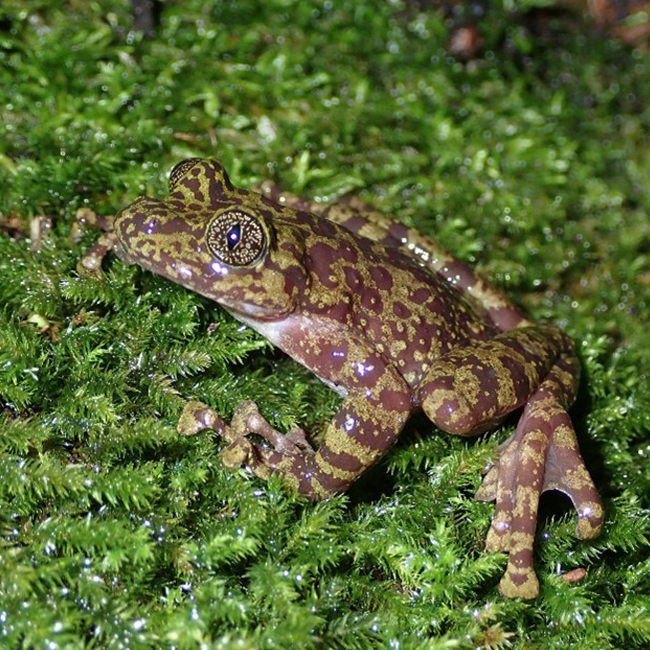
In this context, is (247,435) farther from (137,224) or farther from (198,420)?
(137,224)

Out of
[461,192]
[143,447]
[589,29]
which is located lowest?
[143,447]

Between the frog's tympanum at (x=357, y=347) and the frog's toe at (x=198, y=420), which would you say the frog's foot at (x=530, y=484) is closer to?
the frog's tympanum at (x=357, y=347)

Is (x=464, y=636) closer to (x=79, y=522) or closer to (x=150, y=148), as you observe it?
(x=79, y=522)

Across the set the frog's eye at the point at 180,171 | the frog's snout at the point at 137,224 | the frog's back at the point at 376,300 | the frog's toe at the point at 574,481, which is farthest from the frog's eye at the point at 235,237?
the frog's toe at the point at 574,481

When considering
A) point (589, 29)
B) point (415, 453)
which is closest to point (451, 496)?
point (415, 453)

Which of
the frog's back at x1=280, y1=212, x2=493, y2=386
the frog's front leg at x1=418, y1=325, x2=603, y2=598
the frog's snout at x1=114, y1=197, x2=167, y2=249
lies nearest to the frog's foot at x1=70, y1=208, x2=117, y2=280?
the frog's snout at x1=114, y1=197, x2=167, y2=249
